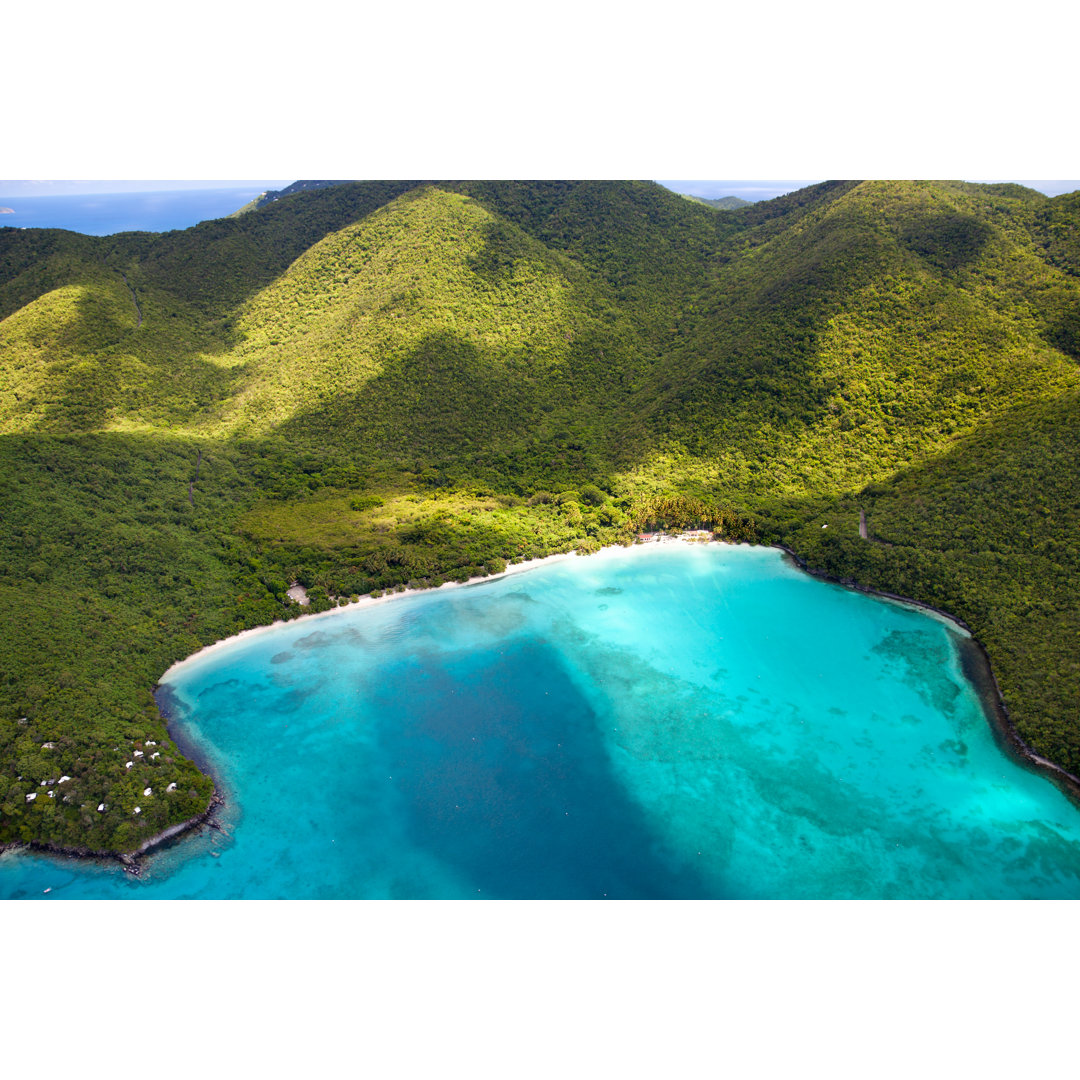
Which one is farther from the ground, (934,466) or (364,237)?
(364,237)

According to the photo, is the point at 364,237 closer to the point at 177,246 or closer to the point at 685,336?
the point at 177,246

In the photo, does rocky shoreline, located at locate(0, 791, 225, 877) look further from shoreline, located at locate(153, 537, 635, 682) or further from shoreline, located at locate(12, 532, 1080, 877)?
shoreline, located at locate(153, 537, 635, 682)

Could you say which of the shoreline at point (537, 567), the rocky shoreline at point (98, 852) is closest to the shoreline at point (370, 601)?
the shoreline at point (537, 567)

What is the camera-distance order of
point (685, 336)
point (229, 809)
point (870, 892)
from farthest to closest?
1. point (685, 336)
2. point (229, 809)
3. point (870, 892)

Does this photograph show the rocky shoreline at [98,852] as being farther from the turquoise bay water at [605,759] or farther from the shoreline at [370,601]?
the shoreline at [370,601]

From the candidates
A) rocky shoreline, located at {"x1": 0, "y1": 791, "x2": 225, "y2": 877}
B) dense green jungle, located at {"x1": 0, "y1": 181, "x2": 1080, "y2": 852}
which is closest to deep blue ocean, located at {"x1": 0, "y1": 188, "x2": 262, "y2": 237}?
dense green jungle, located at {"x1": 0, "y1": 181, "x2": 1080, "y2": 852}

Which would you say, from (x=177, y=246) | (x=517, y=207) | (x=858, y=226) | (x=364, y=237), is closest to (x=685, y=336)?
(x=858, y=226)

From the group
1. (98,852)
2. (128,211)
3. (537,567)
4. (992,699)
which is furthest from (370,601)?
(128,211)
